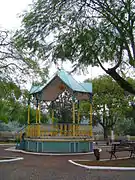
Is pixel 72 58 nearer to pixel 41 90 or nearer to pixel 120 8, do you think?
pixel 120 8

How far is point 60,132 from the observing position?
21703mm

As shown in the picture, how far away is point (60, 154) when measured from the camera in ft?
65.1

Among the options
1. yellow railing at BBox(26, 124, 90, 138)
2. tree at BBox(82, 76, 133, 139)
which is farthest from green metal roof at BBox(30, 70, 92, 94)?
tree at BBox(82, 76, 133, 139)

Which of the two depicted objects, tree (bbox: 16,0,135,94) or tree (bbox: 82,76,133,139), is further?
tree (bbox: 82,76,133,139)

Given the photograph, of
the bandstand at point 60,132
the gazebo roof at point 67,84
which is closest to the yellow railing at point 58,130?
the bandstand at point 60,132

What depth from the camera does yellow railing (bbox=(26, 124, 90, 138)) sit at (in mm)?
21078

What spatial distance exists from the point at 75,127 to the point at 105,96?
1919 centimetres

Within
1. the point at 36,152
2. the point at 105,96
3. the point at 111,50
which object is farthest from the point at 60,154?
the point at 105,96

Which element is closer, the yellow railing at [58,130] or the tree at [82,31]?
the tree at [82,31]

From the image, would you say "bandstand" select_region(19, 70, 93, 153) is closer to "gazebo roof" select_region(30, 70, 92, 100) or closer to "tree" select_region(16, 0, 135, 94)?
"gazebo roof" select_region(30, 70, 92, 100)

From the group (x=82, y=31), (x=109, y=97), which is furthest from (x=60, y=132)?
(x=109, y=97)

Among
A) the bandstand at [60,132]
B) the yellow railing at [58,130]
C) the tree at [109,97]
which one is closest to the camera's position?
the bandstand at [60,132]

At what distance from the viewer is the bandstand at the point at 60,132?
20.5 meters

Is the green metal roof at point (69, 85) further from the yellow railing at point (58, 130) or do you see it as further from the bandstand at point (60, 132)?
the yellow railing at point (58, 130)
